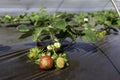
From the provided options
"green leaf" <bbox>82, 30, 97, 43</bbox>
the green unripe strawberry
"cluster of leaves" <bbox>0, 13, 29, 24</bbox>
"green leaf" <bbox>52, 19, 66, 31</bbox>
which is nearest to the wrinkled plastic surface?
the green unripe strawberry

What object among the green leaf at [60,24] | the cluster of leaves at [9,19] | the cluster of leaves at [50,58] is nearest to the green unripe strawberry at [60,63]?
the cluster of leaves at [50,58]

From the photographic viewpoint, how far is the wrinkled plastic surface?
229 cm

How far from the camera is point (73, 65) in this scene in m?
2.60

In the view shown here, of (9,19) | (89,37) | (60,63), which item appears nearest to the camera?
(60,63)

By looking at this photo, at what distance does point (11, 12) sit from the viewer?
821cm

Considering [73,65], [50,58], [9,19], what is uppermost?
[9,19]

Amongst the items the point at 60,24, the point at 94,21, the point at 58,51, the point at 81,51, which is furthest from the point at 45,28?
the point at 94,21

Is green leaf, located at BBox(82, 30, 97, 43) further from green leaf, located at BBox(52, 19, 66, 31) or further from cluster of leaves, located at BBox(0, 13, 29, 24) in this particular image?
cluster of leaves, located at BBox(0, 13, 29, 24)

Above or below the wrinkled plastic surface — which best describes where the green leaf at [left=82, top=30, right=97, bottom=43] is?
above

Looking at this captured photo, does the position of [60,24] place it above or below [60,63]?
above

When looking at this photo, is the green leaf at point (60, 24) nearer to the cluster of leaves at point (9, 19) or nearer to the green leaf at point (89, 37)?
the green leaf at point (89, 37)

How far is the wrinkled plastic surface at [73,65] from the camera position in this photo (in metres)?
2.29

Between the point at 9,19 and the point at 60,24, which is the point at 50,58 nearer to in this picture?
the point at 60,24

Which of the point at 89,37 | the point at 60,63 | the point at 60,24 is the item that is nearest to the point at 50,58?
the point at 60,63
